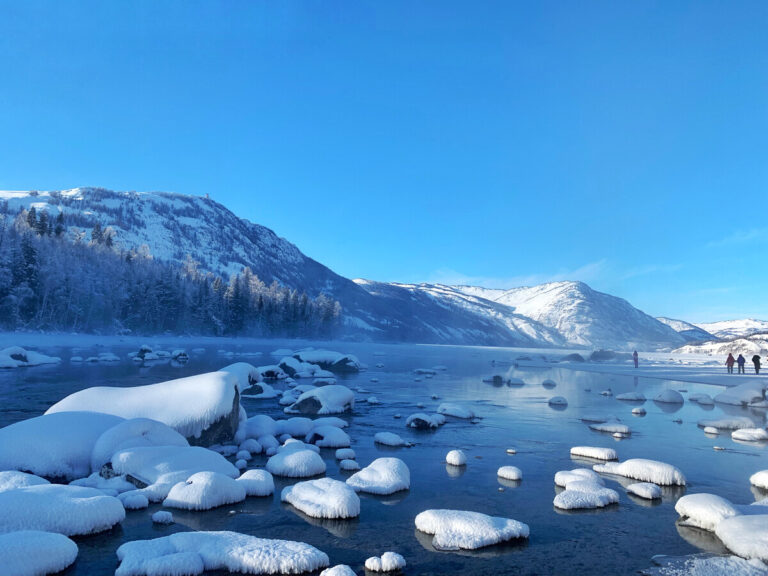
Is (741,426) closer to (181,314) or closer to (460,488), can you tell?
(460,488)

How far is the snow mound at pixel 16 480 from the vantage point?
10266mm

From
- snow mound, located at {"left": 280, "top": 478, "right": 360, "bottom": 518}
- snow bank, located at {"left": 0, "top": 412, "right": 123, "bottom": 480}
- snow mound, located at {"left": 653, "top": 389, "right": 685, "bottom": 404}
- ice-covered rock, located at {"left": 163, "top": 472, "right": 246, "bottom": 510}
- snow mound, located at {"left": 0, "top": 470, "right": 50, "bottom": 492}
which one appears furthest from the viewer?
snow mound, located at {"left": 653, "top": 389, "right": 685, "bottom": 404}

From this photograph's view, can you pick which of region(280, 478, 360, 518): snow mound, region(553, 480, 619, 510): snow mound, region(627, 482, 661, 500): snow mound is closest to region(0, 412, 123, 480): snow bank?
region(280, 478, 360, 518): snow mound

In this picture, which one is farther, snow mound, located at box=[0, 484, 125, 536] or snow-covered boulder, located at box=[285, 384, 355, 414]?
snow-covered boulder, located at box=[285, 384, 355, 414]

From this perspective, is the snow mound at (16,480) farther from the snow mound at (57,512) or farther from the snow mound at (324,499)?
the snow mound at (324,499)

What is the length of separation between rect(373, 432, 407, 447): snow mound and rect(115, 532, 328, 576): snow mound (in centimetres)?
948

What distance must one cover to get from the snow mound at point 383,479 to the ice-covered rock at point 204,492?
9.66ft

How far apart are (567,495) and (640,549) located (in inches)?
96.5

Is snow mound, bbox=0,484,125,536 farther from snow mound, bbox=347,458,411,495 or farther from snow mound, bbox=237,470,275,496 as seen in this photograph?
snow mound, bbox=347,458,411,495

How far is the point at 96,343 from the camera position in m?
82.4

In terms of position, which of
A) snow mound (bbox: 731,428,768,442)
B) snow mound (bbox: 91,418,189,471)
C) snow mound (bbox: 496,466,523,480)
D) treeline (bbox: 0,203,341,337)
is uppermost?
treeline (bbox: 0,203,341,337)

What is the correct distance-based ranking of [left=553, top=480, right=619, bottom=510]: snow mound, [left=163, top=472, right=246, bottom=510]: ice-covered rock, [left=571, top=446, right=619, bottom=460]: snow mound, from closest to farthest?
1. [left=163, top=472, right=246, bottom=510]: ice-covered rock
2. [left=553, top=480, right=619, bottom=510]: snow mound
3. [left=571, top=446, right=619, bottom=460]: snow mound

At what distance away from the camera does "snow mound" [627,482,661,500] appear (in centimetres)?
1162

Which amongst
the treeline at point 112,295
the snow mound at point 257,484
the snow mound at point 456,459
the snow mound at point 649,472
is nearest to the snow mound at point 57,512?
the snow mound at point 257,484
